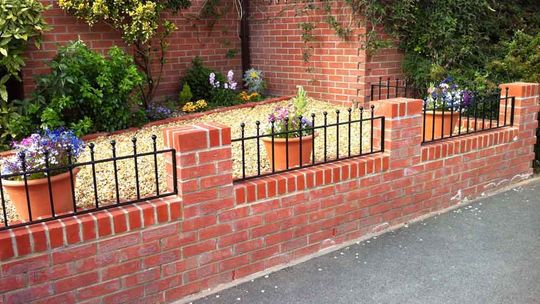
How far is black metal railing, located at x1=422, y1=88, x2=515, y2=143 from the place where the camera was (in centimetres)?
501

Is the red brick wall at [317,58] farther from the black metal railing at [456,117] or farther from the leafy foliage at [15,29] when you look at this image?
the leafy foliage at [15,29]

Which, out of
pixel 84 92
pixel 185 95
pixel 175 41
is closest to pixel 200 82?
pixel 185 95

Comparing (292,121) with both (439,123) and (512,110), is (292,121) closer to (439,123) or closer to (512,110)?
(439,123)

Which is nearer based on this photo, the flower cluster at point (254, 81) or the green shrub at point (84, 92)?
the green shrub at point (84, 92)

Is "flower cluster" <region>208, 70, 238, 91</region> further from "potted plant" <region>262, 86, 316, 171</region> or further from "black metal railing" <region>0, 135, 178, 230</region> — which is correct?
"potted plant" <region>262, 86, 316, 171</region>

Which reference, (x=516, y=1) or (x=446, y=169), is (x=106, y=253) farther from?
(x=516, y=1)

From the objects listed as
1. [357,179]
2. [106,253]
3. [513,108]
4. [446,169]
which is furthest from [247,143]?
[513,108]

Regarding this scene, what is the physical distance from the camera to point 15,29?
219 inches

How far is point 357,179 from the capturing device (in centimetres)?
418

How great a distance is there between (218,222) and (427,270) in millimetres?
1484

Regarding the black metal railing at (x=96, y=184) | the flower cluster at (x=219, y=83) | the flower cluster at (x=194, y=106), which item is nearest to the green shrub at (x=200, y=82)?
the flower cluster at (x=219, y=83)

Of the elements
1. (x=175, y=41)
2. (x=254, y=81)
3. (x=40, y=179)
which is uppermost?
(x=175, y=41)

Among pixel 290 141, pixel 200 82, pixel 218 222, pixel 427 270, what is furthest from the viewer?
pixel 200 82

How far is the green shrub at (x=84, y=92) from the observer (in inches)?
222
